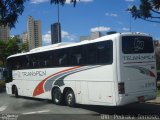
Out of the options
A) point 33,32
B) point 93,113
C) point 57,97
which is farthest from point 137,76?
point 33,32

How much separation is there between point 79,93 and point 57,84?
2.47m

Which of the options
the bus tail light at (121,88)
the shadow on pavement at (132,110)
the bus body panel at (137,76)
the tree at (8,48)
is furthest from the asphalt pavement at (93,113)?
the tree at (8,48)

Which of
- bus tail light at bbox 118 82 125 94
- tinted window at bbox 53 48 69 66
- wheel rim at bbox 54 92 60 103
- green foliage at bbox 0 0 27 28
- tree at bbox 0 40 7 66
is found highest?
tree at bbox 0 40 7 66

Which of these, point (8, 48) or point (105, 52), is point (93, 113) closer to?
point (105, 52)

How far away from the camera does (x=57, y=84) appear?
64.7 ft

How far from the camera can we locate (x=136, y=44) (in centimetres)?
1591

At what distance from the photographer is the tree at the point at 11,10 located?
10344mm

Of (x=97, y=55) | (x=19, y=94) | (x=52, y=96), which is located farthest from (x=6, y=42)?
(x=97, y=55)

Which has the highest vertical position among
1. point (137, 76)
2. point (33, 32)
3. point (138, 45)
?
point (33, 32)

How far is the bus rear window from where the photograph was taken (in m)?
15.4

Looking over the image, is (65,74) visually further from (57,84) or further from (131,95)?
(131,95)

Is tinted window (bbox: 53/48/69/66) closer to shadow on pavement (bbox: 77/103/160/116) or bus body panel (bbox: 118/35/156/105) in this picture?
shadow on pavement (bbox: 77/103/160/116)

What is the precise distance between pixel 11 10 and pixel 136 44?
674cm

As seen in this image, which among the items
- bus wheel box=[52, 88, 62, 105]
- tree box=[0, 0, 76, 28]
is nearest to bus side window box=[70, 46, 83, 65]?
bus wheel box=[52, 88, 62, 105]
